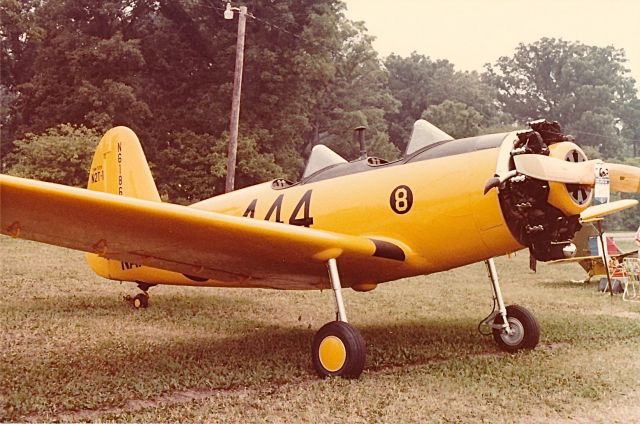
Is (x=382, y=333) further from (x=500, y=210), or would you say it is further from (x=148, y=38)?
(x=148, y=38)

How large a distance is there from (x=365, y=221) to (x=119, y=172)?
3.45 m

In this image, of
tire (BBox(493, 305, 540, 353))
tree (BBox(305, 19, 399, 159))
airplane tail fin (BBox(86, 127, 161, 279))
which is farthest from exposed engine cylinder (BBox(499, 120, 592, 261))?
tree (BBox(305, 19, 399, 159))

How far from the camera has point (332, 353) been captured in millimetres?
4176

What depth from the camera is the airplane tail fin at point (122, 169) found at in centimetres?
683

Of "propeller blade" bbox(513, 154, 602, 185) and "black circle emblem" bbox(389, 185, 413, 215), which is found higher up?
"propeller blade" bbox(513, 154, 602, 185)

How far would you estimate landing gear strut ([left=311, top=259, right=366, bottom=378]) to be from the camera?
13.3 ft

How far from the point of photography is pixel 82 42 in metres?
23.2

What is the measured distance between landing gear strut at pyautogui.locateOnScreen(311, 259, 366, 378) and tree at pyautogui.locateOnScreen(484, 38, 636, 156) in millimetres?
12319

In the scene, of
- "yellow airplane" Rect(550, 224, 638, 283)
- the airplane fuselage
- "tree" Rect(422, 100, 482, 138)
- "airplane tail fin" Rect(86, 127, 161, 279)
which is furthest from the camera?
"tree" Rect(422, 100, 482, 138)

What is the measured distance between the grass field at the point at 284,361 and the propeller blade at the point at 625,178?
4.77 feet

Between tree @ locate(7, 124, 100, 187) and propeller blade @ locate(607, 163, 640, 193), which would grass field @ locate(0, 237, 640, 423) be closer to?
propeller blade @ locate(607, 163, 640, 193)

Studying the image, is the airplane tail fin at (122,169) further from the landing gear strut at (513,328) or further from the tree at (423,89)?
the tree at (423,89)

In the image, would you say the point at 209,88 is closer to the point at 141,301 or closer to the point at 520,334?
A: the point at 141,301

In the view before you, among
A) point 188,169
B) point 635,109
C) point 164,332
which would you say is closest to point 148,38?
point 188,169
